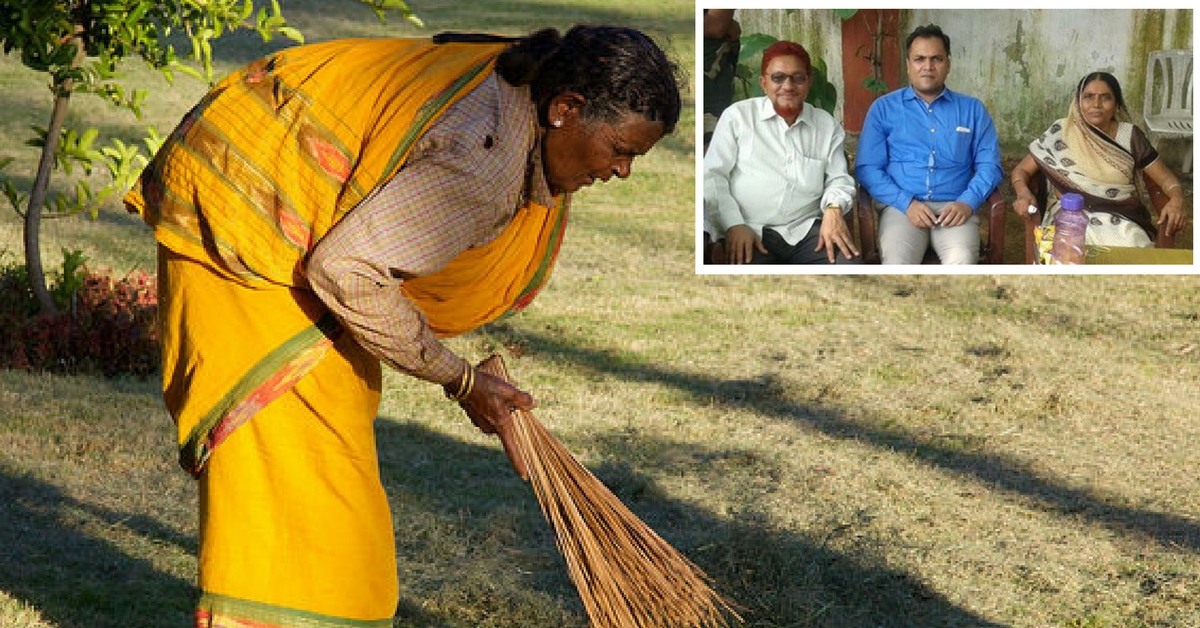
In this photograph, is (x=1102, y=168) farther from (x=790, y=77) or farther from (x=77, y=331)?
(x=77, y=331)

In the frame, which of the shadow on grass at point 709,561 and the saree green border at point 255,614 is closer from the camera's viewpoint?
the saree green border at point 255,614

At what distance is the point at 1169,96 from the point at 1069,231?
118 centimetres

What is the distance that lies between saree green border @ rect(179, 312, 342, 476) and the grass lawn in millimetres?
1909

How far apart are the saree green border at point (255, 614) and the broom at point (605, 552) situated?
602 millimetres

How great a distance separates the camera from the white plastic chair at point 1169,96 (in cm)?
1016

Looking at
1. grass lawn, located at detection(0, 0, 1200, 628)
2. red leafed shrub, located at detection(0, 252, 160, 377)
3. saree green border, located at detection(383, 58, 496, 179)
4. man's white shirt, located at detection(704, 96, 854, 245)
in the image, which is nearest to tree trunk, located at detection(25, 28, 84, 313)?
red leafed shrub, located at detection(0, 252, 160, 377)

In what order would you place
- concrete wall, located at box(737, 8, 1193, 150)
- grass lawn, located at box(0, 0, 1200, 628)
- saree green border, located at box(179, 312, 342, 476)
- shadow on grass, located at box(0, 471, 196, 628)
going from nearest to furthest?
saree green border, located at box(179, 312, 342, 476)
shadow on grass, located at box(0, 471, 196, 628)
grass lawn, located at box(0, 0, 1200, 628)
concrete wall, located at box(737, 8, 1193, 150)

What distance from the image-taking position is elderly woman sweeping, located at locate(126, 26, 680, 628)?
2.89 metres

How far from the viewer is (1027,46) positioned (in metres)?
10.2

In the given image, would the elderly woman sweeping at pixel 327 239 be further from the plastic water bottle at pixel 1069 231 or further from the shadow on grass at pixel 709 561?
the plastic water bottle at pixel 1069 231

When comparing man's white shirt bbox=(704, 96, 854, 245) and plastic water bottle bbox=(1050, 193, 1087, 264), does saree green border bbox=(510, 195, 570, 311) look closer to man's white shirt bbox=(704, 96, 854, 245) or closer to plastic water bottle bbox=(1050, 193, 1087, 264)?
man's white shirt bbox=(704, 96, 854, 245)

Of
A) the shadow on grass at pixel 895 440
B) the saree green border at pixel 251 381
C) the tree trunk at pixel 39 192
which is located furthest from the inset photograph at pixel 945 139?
the saree green border at pixel 251 381

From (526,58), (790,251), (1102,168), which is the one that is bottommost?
(790,251)

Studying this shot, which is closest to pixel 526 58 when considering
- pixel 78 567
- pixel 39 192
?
pixel 78 567
